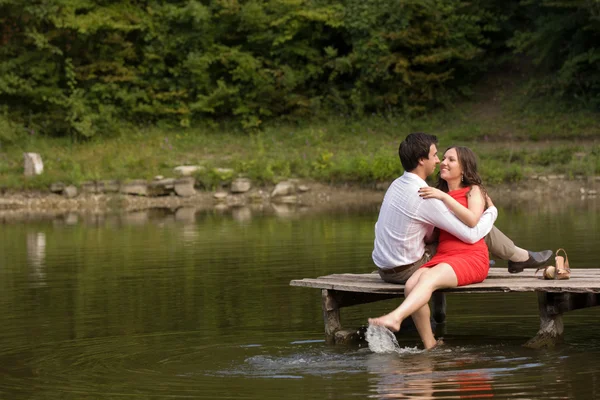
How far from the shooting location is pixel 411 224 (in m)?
7.76

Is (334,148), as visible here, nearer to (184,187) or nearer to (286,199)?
(286,199)

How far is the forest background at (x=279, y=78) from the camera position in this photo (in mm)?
29453

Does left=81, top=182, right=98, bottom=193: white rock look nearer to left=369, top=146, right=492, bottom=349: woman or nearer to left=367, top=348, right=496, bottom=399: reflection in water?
left=369, top=146, right=492, bottom=349: woman

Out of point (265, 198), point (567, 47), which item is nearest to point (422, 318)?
point (265, 198)

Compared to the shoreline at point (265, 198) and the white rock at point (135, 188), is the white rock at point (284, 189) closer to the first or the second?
the shoreline at point (265, 198)

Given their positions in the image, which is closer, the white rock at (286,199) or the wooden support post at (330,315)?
the wooden support post at (330,315)

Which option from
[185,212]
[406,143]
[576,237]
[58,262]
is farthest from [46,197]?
[406,143]

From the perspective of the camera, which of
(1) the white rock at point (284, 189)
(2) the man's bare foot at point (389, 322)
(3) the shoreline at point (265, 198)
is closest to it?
(2) the man's bare foot at point (389, 322)

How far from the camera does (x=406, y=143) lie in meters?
7.73

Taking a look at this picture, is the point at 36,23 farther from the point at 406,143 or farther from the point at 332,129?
the point at 406,143

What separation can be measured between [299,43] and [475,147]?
26.5 feet

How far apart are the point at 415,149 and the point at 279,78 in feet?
83.8

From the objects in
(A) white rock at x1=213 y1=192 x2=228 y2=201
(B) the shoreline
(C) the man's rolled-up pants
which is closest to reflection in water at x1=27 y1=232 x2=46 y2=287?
(C) the man's rolled-up pants

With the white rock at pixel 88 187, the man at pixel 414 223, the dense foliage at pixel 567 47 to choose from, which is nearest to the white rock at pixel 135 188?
the white rock at pixel 88 187
